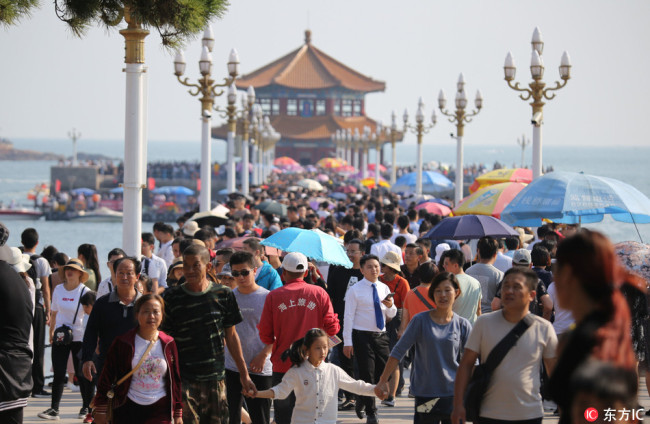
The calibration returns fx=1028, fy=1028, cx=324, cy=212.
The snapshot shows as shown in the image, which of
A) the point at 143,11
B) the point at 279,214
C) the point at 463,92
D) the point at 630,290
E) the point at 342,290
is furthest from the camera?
the point at 463,92

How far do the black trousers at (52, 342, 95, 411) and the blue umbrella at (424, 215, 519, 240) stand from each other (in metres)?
4.03

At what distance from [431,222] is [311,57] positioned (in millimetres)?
80873

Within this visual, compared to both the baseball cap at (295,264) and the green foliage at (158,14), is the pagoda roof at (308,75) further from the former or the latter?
the baseball cap at (295,264)

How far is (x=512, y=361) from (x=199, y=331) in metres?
2.03

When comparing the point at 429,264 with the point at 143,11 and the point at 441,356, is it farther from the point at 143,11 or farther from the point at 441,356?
the point at 143,11

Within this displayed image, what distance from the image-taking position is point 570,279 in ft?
10.3

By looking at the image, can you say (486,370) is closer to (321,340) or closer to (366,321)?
(321,340)

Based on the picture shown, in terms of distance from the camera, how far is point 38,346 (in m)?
9.61

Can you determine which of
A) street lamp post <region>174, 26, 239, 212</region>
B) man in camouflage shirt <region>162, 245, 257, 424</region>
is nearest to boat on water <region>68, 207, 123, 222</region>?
street lamp post <region>174, 26, 239, 212</region>

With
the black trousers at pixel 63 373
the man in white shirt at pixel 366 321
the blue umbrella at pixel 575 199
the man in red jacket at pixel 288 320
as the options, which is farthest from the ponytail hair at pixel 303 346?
the blue umbrella at pixel 575 199

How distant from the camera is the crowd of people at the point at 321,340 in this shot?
3076mm

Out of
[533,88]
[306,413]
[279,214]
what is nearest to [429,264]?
[306,413]

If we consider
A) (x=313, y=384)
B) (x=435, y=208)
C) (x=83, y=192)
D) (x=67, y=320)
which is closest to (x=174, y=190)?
(x=83, y=192)

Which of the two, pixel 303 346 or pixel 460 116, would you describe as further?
pixel 460 116
